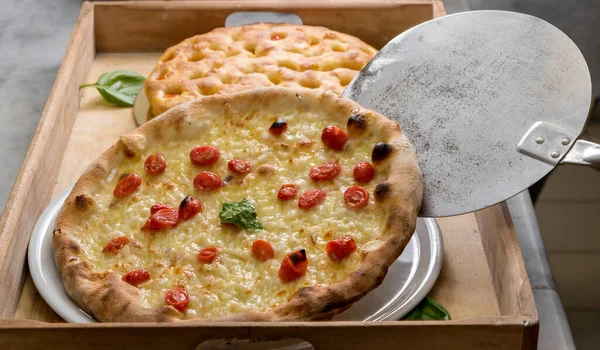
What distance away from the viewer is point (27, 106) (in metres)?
4.55

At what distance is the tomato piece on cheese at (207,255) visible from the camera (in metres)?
2.76

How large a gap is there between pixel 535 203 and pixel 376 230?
191cm

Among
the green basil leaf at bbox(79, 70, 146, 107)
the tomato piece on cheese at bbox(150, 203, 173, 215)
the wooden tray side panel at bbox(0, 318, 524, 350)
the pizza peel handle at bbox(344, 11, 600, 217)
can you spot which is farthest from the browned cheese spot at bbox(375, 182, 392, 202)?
the green basil leaf at bbox(79, 70, 146, 107)

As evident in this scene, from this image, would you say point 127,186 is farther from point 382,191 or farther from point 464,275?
point 464,275

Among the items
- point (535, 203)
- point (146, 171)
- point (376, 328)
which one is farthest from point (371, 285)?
point (535, 203)

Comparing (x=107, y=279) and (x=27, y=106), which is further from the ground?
(x=107, y=279)

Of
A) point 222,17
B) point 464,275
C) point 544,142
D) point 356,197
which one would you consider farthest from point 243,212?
point 222,17

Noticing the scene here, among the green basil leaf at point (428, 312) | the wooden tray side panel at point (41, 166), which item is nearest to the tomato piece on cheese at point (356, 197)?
the green basil leaf at point (428, 312)

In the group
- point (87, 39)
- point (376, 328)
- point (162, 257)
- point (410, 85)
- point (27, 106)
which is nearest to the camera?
point (376, 328)

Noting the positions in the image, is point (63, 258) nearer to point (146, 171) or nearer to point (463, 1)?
point (146, 171)

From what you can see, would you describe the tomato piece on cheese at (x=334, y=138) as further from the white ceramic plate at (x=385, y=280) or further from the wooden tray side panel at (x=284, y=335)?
the wooden tray side panel at (x=284, y=335)

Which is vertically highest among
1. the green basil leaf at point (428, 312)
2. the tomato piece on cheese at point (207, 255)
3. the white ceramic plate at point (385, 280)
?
the tomato piece on cheese at point (207, 255)

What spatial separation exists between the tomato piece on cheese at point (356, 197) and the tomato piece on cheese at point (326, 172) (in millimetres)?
105

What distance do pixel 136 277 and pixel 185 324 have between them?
0.36 meters
